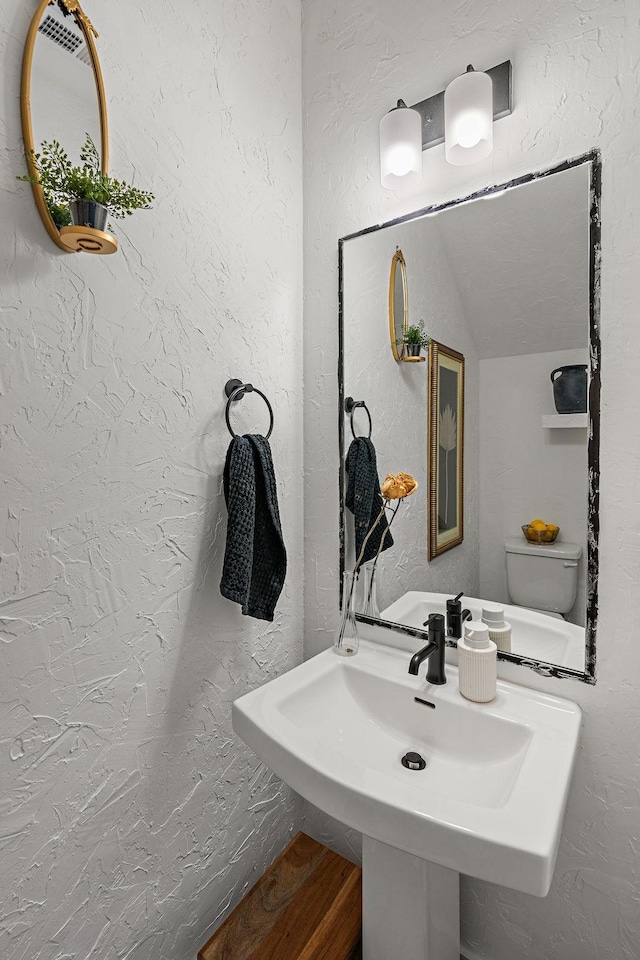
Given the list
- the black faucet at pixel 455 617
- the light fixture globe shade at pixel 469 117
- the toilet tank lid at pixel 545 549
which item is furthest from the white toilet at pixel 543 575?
the light fixture globe shade at pixel 469 117

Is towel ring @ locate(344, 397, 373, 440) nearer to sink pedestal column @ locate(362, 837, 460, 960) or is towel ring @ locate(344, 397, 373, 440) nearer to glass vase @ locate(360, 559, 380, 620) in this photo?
glass vase @ locate(360, 559, 380, 620)

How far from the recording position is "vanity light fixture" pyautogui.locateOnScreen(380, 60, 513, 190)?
1.02m

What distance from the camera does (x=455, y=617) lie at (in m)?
1.15

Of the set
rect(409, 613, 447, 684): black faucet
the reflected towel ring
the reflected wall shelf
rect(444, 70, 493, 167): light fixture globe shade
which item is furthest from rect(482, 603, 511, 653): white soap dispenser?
rect(444, 70, 493, 167): light fixture globe shade

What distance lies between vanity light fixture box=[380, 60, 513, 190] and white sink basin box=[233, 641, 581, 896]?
115 centimetres

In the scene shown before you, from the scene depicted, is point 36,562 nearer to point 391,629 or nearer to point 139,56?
point 391,629

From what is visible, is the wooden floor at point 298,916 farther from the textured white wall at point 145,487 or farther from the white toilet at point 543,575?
the white toilet at point 543,575

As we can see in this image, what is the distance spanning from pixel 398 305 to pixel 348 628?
81 cm

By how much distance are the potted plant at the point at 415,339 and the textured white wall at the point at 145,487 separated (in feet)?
1.08

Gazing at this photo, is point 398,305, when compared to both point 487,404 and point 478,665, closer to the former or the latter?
point 487,404

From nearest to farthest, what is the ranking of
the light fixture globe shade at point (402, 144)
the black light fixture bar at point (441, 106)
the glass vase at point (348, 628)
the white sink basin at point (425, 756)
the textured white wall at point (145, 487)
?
the white sink basin at point (425, 756)
the textured white wall at point (145, 487)
the black light fixture bar at point (441, 106)
the light fixture globe shade at point (402, 144)
the glass vase at point (348, 628)

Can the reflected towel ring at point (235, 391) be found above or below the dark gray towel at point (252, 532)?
above

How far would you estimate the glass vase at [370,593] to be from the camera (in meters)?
1.31

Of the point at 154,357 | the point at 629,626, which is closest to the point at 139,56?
the point at 154,357
